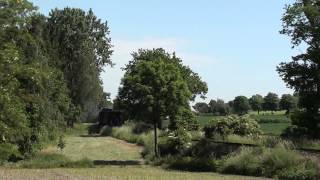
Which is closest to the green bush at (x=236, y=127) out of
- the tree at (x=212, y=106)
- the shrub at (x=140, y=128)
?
the shrub at (x=140, y=128)

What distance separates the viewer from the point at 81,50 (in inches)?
3708

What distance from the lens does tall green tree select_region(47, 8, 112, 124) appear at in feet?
301

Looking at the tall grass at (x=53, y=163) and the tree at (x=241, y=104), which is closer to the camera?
the tall grass at (x=53, y=163)

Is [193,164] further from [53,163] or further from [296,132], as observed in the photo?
[296,132]

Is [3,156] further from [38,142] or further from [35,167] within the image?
[38,142]

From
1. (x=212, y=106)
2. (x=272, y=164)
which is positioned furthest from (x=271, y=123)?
(x=272, y=164)

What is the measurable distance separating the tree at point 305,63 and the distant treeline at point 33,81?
50.5 feet

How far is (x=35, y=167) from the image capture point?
35906 millimetres

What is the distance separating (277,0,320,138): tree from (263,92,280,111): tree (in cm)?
11936

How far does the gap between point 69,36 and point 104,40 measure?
654 cm

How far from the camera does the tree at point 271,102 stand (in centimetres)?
15788

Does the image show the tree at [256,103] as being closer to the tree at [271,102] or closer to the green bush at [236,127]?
the tree at [271,102]

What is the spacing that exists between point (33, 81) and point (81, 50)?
2250 inches

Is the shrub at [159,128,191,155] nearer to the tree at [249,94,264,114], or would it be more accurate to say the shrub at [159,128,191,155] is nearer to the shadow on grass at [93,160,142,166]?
the shadow on grass at [93,160,142,166]
